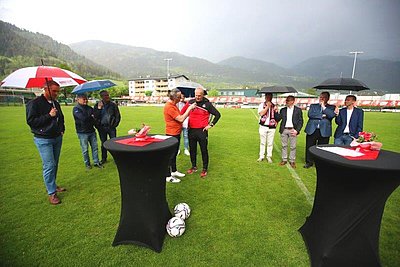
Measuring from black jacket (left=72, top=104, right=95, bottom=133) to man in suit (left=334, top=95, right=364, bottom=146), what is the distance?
6250 millimetres

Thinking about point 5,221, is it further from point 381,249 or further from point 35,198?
point 381,249

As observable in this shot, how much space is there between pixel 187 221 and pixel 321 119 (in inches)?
177

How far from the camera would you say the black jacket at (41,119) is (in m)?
3.34

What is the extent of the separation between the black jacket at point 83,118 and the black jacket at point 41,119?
1.34m

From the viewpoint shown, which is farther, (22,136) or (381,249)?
(22,136)

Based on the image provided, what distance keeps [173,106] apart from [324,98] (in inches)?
159

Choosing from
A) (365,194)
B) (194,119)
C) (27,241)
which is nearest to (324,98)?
(194,119)

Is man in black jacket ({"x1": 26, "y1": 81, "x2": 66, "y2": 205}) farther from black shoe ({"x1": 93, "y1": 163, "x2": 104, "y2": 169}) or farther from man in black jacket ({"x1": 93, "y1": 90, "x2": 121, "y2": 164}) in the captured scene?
black shoe ({"x1": 93, "y1": 163, "x2": 104, "y2": 169})

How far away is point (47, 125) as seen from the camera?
11.5ft

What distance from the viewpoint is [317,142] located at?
5742 millimetres

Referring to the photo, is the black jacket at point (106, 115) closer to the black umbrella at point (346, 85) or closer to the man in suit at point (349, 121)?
the black umbrella at point (346, 85)

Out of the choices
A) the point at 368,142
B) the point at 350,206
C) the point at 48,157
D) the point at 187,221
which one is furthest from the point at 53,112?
the point at 368,142

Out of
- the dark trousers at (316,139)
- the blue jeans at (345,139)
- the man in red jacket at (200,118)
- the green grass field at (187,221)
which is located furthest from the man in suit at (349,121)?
the man in red jacket at (200,118)

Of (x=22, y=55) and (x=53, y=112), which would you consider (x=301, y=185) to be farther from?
(x=22, y=55)
